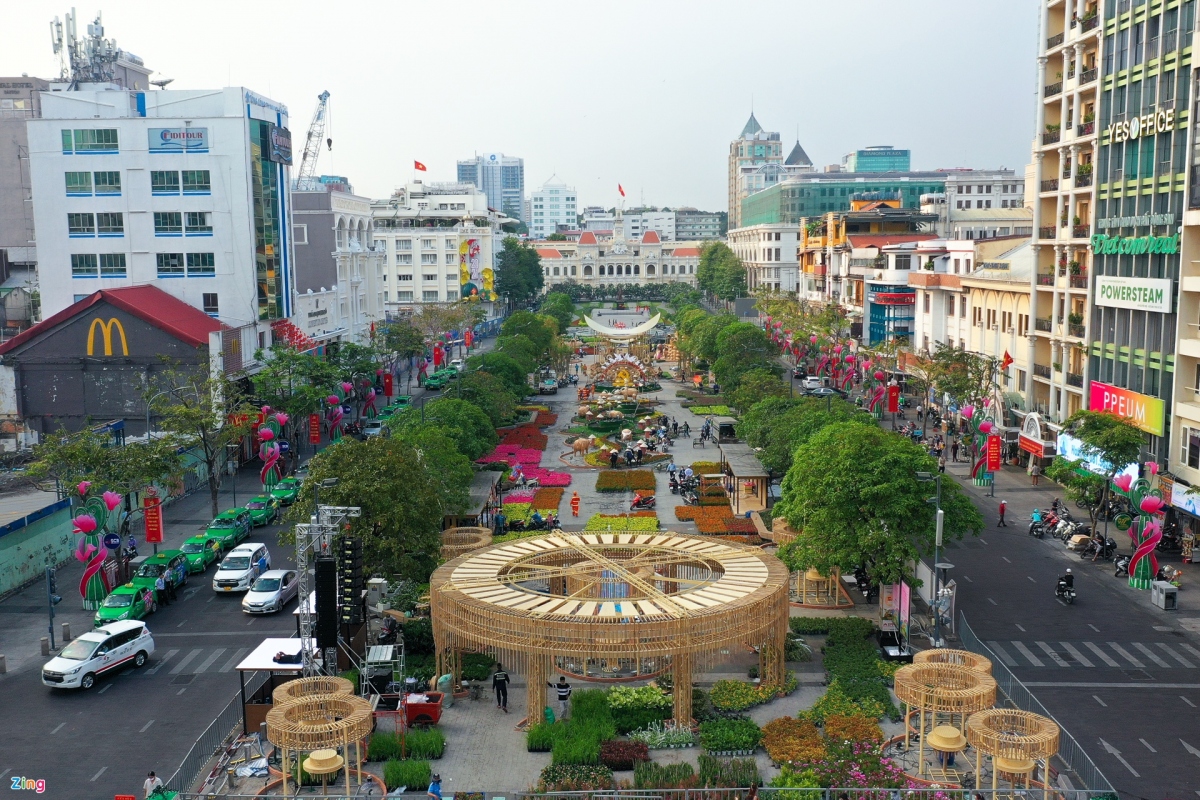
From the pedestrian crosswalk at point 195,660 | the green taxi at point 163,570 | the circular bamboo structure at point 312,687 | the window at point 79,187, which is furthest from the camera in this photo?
the window at point 79,187

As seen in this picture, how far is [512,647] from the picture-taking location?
29.3 meters

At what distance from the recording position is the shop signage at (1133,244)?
4881 cm

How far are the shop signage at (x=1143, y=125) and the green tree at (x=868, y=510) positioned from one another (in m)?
21.8

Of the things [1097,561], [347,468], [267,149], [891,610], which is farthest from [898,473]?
[267,149]

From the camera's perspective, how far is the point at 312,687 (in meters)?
27.3

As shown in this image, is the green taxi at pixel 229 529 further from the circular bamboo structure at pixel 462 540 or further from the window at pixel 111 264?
the window at pixel 111 264

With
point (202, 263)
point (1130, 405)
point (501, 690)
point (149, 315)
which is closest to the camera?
point (501, 690)

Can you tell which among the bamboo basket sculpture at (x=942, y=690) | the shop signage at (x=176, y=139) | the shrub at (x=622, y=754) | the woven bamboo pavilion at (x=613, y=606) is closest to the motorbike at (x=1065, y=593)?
the woven bamboo pavilion at (x=613, y=606)

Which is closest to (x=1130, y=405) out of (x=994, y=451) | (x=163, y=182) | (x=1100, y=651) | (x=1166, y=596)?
(x=994, y=451)

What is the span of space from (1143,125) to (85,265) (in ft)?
215

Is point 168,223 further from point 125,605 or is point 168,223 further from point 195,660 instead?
point 195,660

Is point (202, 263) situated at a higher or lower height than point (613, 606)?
higher

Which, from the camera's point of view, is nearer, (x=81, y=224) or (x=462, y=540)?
(x=462, y=540)

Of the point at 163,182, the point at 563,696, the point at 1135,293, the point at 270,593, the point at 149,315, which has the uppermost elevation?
the point at 163,182
